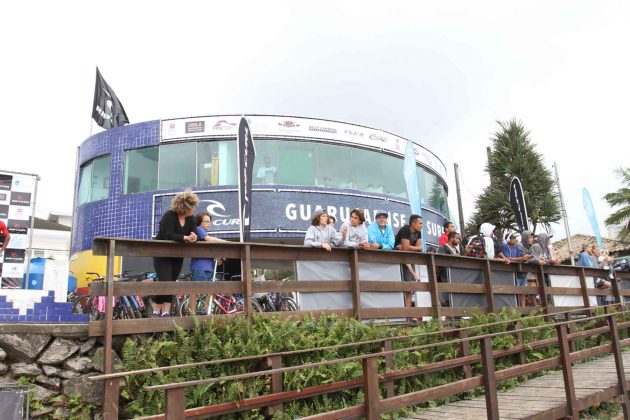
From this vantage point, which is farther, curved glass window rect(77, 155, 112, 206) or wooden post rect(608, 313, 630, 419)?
curved glass window rect(77, 155, 112, 206)

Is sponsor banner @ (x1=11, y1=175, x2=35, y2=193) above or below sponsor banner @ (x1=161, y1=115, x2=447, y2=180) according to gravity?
below

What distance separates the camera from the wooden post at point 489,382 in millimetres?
4922

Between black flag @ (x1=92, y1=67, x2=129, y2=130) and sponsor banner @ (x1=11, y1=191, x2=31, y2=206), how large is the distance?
7.91 metres

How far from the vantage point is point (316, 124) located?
16250 mm

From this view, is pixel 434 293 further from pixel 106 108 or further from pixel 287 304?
pixel 106 108

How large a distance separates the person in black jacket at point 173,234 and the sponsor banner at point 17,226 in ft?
20.6

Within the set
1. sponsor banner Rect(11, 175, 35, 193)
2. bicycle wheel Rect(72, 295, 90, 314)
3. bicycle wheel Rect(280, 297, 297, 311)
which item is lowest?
bicycle wheel Rect(280, 297, 297, 311)

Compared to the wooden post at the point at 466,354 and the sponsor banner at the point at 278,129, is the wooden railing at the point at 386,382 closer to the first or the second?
the wooden post at the point at 466,354

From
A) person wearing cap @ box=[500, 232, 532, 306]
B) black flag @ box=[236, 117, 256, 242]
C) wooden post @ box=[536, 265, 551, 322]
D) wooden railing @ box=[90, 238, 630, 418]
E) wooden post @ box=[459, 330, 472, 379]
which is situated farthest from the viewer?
wooden post @ box=[536, 265, 551, 322]

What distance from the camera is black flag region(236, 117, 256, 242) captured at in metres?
8.66

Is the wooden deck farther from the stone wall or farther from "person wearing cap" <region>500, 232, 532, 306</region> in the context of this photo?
the stone wall

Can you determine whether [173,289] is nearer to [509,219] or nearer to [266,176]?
[266,176]

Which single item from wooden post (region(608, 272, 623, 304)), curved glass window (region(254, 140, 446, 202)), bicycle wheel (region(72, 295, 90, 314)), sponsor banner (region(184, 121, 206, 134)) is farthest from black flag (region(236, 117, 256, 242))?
wooden post (region(608, 272, 623, 304))

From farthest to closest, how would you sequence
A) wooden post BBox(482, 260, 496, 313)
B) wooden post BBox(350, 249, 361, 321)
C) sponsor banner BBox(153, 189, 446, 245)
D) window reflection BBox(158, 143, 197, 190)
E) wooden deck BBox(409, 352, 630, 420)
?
window reflection BBox(158, 143, 197, 190)
sponsor banner BBox(153, 189, 446, 245)
wooden post BBox(482, 260, 496, 313)
wooden post BBox(350, 249, 361, 321)
wooden deck BBox(409, 352, 630, 420)
